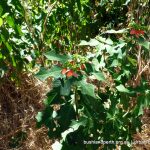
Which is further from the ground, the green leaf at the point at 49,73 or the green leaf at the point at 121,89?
the green leaf at the point at 49,73

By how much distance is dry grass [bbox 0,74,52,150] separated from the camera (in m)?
2.52

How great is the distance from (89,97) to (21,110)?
1.23 m

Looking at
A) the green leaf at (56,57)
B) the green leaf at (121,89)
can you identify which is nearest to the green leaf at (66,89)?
the green leaf at (56,57)

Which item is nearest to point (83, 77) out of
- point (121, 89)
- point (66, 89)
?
point (66, 89)

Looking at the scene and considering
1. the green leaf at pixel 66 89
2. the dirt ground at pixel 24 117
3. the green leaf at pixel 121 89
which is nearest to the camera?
the green leaf at pixel 66 89

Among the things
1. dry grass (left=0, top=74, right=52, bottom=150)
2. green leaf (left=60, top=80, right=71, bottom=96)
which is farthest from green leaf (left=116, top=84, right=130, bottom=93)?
dry grass (left=0, top=74, right=52, bottom=150)

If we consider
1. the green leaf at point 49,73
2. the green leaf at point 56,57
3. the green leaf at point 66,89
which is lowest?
the green leaf at point 66,89

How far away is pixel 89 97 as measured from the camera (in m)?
1.66

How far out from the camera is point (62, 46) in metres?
2.79

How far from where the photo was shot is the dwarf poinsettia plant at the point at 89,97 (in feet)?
5.29

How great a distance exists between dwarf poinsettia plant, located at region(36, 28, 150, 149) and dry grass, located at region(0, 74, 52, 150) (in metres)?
0.72

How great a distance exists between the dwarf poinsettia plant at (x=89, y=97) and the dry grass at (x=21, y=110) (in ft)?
2.36

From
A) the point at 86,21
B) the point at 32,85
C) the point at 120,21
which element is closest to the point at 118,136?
the point at 32,85

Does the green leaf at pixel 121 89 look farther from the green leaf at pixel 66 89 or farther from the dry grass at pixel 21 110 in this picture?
the dry grass at pixel 21 110
